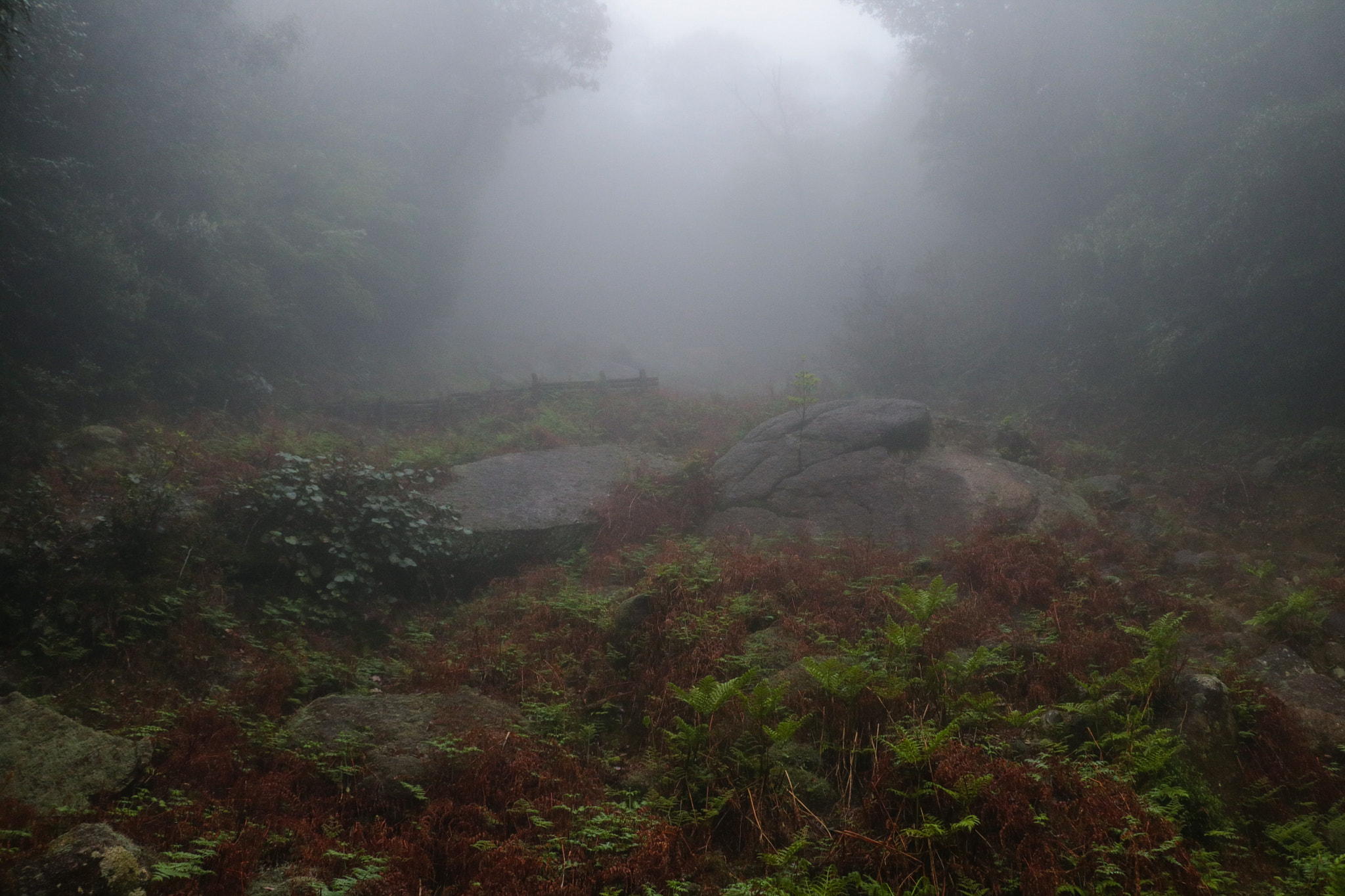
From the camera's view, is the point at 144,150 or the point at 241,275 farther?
the point at 241,275

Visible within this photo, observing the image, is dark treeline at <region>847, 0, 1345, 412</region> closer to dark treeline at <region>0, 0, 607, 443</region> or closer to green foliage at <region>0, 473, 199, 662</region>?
dark treeline at <region>0, 0, 607, 443</region>

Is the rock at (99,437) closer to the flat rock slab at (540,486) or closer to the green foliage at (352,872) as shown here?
the flat rock slab at (540,486)

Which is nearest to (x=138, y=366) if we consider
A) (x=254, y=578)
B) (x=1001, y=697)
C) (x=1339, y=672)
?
(x=254, y=578)

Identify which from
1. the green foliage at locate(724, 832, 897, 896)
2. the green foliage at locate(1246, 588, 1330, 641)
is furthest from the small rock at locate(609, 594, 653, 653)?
the green foliage at locate(1246, 588, 1330, 641)

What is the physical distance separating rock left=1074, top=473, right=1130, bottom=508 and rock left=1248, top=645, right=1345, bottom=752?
5092 mm

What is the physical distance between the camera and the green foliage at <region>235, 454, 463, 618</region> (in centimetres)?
764

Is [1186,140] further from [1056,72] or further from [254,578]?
[254,578]

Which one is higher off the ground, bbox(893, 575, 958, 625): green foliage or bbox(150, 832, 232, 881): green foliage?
bbox(893, 575, 958, 625): green foliage

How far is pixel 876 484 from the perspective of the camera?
1148 centimetres

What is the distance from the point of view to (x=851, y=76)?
151 ft

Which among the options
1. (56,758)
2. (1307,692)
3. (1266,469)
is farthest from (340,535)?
(1266,469)

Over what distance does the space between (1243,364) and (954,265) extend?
45.5 feet

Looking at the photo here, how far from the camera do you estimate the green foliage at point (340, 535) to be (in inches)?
301

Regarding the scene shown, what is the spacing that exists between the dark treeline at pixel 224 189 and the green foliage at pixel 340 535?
3403 mm
